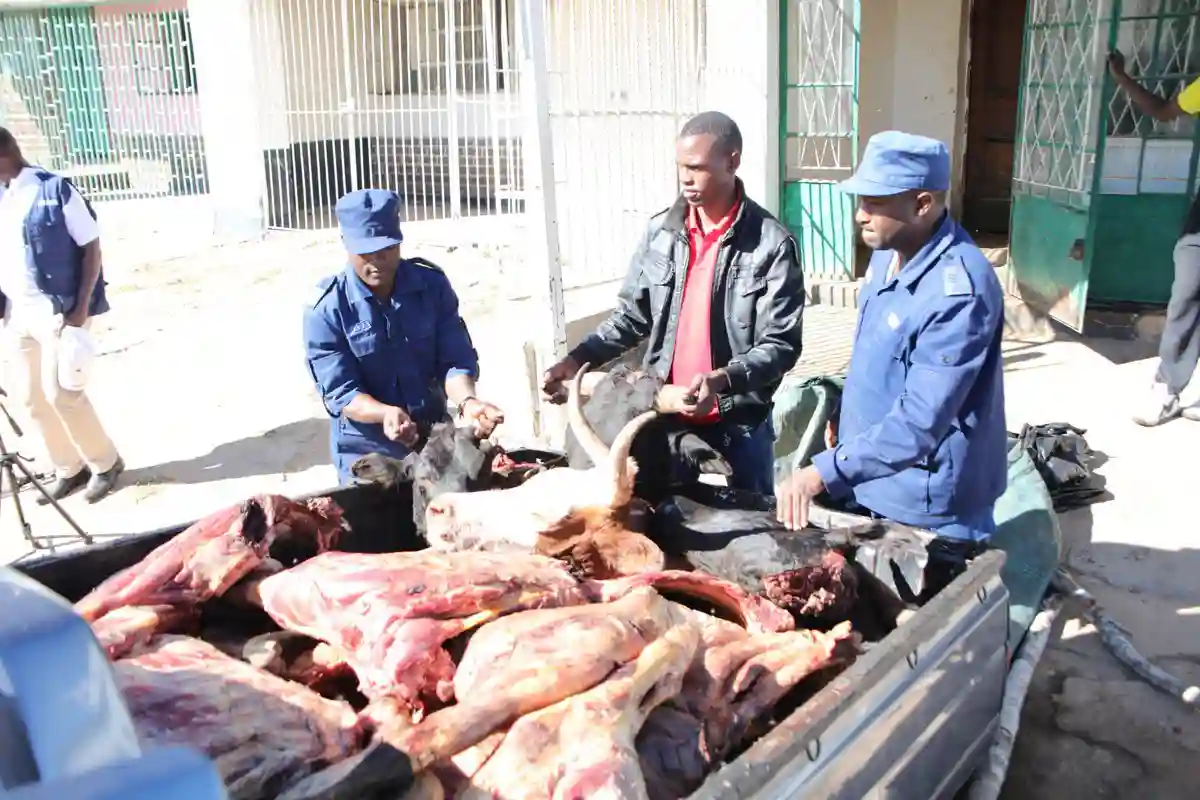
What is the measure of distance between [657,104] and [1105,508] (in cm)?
450

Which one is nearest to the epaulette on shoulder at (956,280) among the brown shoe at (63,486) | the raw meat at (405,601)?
the raw meat at (405,601)

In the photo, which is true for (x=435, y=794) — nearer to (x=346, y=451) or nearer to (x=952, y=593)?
(x=952, y=593)

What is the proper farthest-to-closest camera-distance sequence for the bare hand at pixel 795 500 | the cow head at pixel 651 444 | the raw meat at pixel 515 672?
the cow head at pixel 651 444 < the bare hand at pixel 795 500 < the raw meat at pixel 515 672

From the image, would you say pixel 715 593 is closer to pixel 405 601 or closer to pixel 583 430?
pixel 583 430

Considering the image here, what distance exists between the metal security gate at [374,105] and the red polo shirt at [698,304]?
9.02 meters

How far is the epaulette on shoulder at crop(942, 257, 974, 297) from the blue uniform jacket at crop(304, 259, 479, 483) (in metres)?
1.82

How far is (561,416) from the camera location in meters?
5.69

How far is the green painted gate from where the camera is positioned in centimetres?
719

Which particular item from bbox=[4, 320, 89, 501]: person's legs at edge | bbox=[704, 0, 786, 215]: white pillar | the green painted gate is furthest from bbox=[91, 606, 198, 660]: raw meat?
the green painted gate

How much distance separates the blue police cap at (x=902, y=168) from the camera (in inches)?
113

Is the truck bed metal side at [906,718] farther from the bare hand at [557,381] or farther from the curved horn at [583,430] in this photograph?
the bare hand at [557,381]

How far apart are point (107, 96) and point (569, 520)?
16.4 metres

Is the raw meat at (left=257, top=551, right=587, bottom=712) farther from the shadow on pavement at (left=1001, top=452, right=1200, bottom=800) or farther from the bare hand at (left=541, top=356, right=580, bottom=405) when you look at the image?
the shadow on pavement at (left=1001, top=452, right=1200, bottom=800)

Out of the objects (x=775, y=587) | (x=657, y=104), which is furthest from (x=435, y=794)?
(x=657, y=104)
